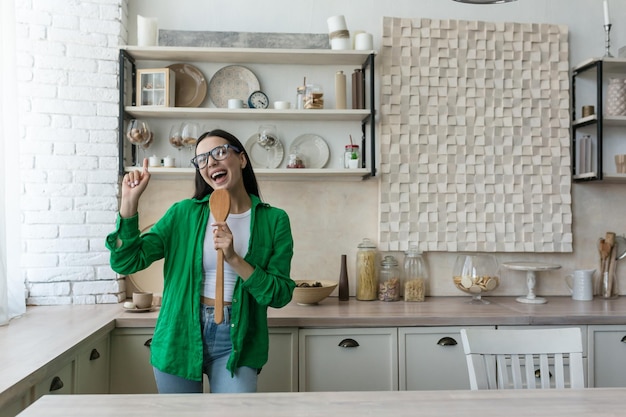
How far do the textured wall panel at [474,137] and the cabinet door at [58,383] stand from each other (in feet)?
5.75

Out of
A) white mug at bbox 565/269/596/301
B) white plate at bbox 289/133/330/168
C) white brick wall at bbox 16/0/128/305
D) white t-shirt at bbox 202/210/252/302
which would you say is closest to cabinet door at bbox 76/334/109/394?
white brick wall at bbox 16/0/128/305

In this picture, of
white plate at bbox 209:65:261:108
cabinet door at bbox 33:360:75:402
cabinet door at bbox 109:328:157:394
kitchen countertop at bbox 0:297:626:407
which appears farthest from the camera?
white plate at bbox 209:65:261:108

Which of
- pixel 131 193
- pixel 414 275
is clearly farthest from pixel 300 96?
pixel 131 193

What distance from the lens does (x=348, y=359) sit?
2.71 metres

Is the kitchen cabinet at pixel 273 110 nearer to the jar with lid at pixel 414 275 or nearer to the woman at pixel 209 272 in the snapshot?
the jar with lid at pixel 414 275

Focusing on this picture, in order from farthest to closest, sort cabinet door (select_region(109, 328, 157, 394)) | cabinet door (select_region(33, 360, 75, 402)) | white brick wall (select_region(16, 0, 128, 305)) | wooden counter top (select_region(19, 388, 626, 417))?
white brick wall (select_region(16, 0, 128, 305)), cabinet door (select_region(109, 328, 157, 394)), cabinet door (select_region(33, 360, 75, 402)), wooden counter top (select_region(19, 388, 626, 417))

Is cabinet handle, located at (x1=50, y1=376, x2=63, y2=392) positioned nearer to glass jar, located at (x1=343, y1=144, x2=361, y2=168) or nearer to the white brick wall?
the white brick wall

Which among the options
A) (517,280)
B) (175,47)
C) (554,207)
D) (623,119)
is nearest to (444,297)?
(517,280)

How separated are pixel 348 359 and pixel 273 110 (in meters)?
1.31

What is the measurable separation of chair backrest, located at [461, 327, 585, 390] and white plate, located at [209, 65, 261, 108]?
6.43 ft

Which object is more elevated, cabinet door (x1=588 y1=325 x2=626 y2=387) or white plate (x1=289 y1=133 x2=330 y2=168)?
white plate (x1=289 y1=133 x2=330 y2=168)

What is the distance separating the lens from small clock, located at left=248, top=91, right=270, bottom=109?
3215mm

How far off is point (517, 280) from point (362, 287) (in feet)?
3.10

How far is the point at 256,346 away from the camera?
209 cm
